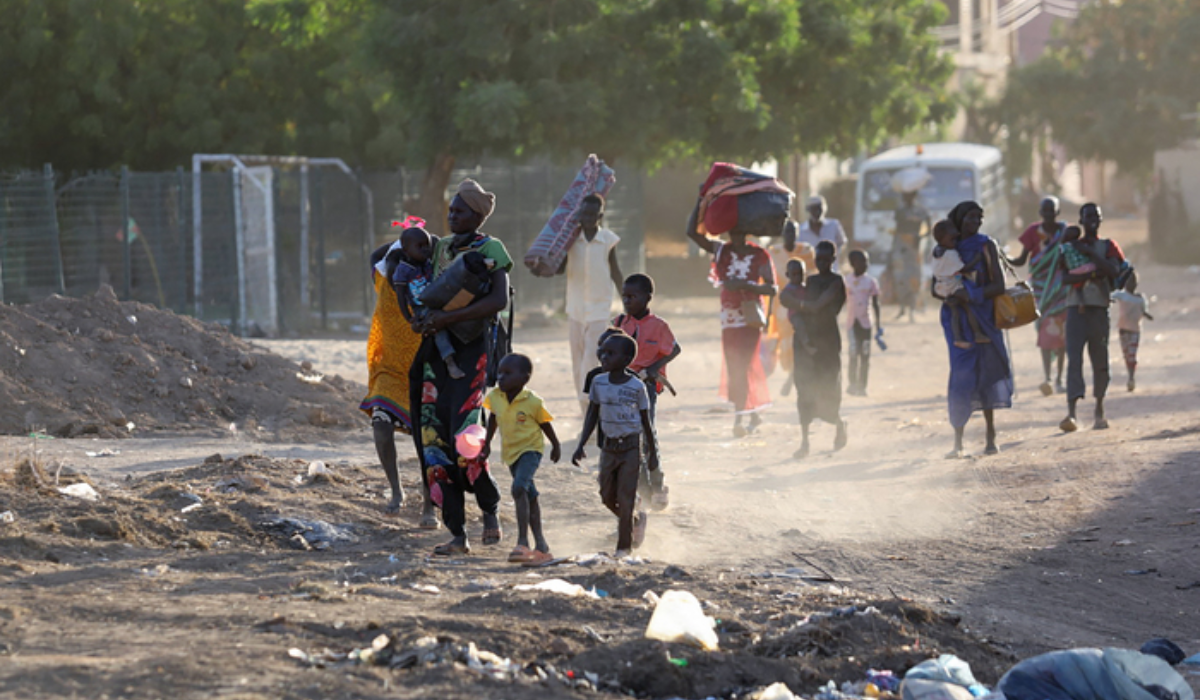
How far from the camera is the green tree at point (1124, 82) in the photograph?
39062mm

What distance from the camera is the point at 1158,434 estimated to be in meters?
10.4

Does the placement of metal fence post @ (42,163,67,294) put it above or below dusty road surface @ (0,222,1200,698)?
above

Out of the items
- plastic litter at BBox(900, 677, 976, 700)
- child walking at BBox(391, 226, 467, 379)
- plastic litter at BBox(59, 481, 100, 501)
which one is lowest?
plastic litter at BBox(900, 677, 976, 700)

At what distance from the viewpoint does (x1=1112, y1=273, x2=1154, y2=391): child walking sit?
12.8m

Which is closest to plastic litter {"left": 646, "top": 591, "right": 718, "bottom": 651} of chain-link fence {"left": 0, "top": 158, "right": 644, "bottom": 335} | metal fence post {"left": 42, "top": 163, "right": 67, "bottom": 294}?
chain-link fence {"left": 0, "top": 158, "right": 644, "bottom": 335}

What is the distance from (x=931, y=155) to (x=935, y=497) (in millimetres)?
20253

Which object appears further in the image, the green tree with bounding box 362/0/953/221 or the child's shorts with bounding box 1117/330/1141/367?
the green tree with bounding box 362/0/953/221

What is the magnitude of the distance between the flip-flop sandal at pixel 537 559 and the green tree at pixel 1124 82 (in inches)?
1435

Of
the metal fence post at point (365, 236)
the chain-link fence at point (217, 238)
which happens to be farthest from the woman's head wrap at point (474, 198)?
the metal fence post at point (365, 236)

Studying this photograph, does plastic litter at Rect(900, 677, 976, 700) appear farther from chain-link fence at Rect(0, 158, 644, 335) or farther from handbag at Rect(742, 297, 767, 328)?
chain-link fence at Rect(0, 158, 644, 335)

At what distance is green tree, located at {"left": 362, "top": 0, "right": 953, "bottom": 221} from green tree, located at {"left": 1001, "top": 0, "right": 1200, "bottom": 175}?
19419mm

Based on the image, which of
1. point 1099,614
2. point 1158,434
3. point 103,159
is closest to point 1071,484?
point 1158,434

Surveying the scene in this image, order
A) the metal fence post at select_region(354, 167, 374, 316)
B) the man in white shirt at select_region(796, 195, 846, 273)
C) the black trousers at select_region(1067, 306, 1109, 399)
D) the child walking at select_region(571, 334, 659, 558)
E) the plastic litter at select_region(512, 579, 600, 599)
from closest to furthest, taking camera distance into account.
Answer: the plastic litter at select_region(512, 579, 600, 599)
the child walking at select_region(571, 334, 659, 558)
the black trousers at select_region(1067, 306, 1109, 399)
the man in white shirt at select_region(796, 195, 846, 273)
the metal fence post at select_region(354, 167, 374, 316)

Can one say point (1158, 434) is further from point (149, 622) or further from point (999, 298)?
point (149, 622)
